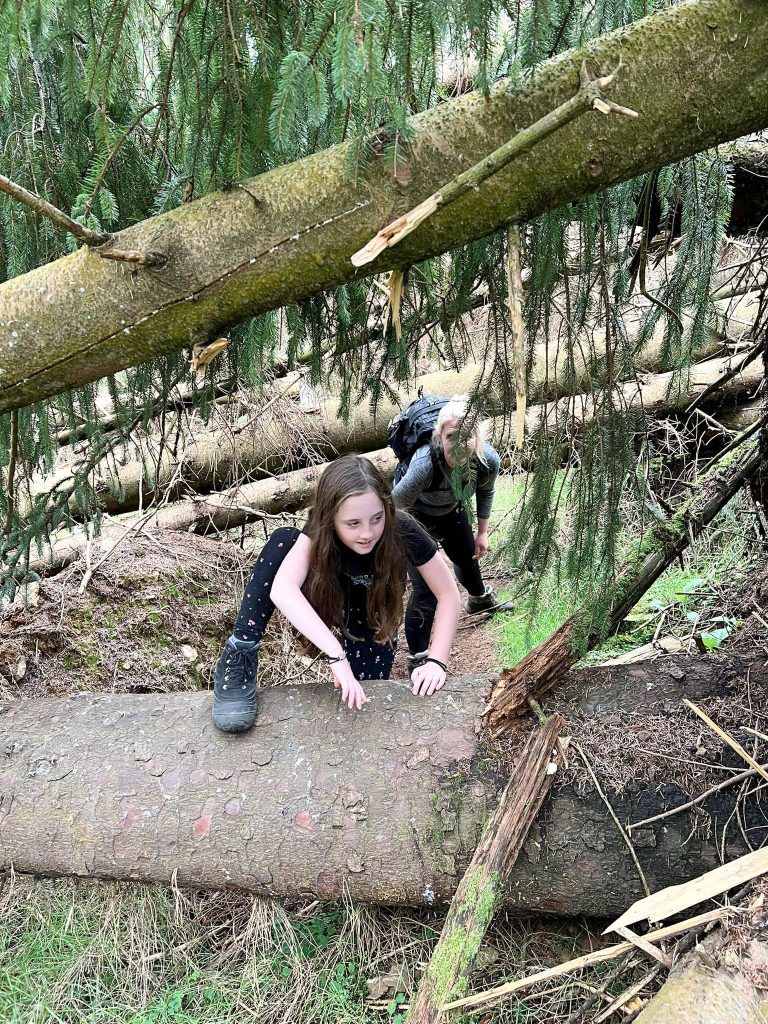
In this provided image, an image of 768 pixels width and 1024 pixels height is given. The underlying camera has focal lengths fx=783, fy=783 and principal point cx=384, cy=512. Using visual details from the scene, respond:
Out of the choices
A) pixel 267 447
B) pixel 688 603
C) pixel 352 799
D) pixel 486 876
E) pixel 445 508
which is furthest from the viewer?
pixel 267 447

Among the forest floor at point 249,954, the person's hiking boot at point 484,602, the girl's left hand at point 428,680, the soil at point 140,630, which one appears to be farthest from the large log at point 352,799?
the person's hiking boot at point 484,602

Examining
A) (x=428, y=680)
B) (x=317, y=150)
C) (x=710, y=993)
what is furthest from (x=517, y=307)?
(x=710, y=993)

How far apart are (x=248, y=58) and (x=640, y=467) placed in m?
1.79

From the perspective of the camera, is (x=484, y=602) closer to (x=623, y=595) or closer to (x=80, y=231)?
(x=623, y=595)

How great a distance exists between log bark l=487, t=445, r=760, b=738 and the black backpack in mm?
1142

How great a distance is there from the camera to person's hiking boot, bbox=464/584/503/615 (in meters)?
4.82

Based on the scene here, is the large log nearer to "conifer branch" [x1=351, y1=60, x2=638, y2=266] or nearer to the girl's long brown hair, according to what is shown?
the girl's long brown hair

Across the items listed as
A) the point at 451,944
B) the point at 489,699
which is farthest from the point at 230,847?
the point at 489,699

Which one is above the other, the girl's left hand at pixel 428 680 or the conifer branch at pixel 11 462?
the conifer branch at pixel 11 462

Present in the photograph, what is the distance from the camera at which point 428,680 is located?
8.56ft

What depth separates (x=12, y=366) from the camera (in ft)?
6.21

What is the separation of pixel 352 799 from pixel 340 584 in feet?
2.70

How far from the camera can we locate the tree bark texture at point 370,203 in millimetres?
1538

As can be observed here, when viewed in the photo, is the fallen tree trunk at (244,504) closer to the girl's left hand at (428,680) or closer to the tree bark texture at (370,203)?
the girl's left hand at (428,680)
